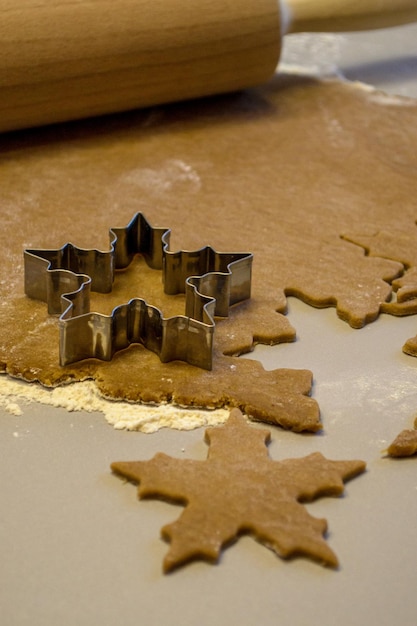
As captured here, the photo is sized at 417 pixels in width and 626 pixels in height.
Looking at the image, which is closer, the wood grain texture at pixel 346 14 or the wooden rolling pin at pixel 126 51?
the wooden rolling pin at pixel 126 51

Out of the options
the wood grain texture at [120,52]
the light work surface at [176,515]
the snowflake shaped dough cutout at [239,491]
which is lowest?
the light work surface at [176,515]

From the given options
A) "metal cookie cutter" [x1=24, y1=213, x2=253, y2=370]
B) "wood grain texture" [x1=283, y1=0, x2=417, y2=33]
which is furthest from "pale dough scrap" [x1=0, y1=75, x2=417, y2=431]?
"wood grain texture" [x1=283, y1=0, x2=417, y2=33]

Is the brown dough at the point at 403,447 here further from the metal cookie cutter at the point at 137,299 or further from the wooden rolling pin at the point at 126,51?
the wooden rolling pin at the point at 126,51

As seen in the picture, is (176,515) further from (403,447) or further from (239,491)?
(403,447)

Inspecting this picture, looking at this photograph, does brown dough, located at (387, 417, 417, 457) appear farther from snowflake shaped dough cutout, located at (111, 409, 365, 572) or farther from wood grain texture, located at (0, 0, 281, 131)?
wood grain texture, located at (0, 0, 281, 131)

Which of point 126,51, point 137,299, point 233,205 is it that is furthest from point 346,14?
point 137,299

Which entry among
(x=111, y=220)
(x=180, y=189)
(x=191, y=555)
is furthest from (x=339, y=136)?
(x=191, y=555)

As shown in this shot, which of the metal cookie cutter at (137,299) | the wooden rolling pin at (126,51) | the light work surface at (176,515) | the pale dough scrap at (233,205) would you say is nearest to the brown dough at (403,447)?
the light work surface at (176,515)

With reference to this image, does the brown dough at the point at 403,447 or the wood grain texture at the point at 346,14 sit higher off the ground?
the wood grain texture at the point at 346,14
